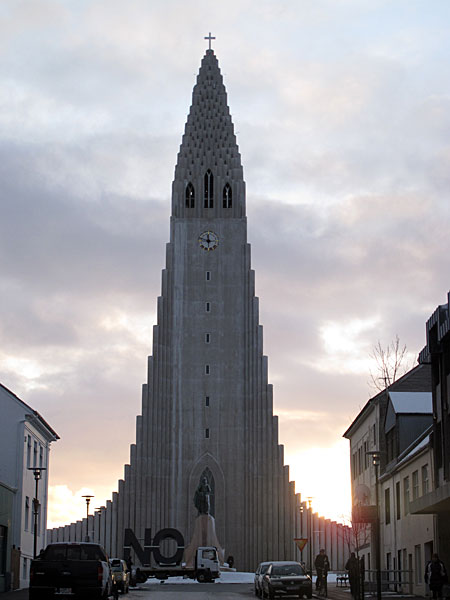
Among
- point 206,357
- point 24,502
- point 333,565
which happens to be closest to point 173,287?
point 206,357

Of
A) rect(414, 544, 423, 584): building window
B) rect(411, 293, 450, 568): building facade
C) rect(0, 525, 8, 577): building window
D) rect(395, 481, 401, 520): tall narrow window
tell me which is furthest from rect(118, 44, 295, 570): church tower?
rect(411, 293, 450, 568): building facade

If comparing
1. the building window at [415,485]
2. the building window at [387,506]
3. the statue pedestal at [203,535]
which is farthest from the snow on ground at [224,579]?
the building window at [415,485]

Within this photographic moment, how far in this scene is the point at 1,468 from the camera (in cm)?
4744

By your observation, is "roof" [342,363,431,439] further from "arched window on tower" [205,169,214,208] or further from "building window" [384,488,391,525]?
"arched window on tower" [205,169,214,208]

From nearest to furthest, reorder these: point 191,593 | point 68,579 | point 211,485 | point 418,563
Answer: point 68,579 → point 418,563 → point 191,593 → point 211,485

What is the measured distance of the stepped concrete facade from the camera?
80875 millimetres

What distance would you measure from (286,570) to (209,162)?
5822 cm

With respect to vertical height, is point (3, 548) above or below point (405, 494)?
below

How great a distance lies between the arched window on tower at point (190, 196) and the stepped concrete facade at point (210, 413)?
12.4 inches

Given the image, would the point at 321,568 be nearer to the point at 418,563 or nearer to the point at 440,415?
the point at 418,563

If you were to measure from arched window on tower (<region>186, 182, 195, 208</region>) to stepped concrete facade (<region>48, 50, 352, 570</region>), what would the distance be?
315 millimetres

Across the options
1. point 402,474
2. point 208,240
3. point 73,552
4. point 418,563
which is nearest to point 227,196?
point 208,240

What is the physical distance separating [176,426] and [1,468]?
3591 cm

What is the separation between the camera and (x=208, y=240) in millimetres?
86688
